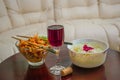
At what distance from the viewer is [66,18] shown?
2645 mm

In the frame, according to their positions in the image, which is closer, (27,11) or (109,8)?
(27,11)

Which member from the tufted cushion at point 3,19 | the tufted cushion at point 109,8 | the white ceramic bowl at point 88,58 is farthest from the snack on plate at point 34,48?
the tufted cushion at point 109,8

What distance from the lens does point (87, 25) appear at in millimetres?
2393

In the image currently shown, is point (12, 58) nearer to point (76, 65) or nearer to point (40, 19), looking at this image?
point (76, 65)

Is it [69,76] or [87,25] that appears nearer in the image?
[69,76]

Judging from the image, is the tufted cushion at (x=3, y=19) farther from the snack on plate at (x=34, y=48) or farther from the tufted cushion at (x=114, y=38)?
the snack on plate at (x=34, y=48)

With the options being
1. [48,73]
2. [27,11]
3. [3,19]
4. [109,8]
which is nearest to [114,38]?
[109,8]

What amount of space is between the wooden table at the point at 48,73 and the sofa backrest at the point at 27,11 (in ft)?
4.05

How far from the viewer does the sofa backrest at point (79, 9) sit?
262 cm

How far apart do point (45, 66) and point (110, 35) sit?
125cm

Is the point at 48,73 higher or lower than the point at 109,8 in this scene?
lower

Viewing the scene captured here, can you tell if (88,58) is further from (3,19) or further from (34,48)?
(3,19)

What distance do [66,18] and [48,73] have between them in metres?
1.60

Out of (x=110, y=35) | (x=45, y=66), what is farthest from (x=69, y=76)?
(x=110, y=35)
